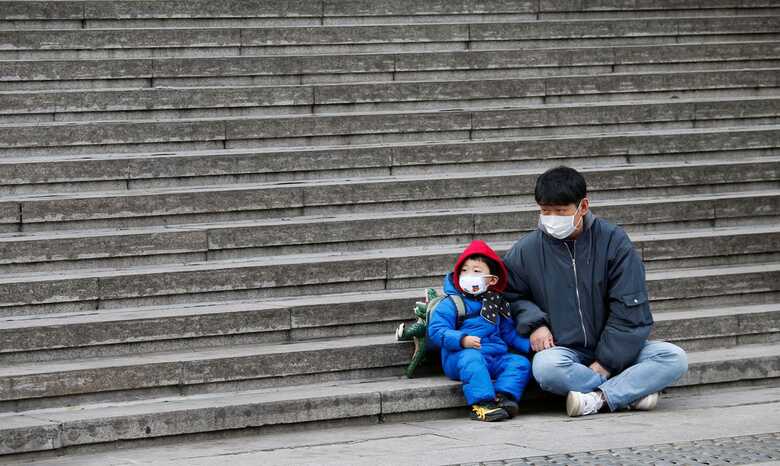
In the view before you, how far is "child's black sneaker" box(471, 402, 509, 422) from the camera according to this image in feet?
21.7

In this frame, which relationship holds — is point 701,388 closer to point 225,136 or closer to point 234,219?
point 234,219

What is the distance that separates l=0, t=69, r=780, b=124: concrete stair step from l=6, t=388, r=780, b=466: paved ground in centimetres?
357

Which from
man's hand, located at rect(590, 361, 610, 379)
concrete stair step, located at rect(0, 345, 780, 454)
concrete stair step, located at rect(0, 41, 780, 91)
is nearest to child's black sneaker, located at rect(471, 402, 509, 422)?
concrete stair step, located at rect(0, 345, 780, 454)

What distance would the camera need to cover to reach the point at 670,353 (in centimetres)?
680

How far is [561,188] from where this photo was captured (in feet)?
22.1

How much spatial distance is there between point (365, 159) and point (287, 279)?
1554 millimetres

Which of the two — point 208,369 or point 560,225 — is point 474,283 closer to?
point 560,225

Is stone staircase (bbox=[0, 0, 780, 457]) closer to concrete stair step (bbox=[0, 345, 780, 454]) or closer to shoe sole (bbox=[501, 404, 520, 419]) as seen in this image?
concrete stair step (bbox=[0, 345, 780, 454])

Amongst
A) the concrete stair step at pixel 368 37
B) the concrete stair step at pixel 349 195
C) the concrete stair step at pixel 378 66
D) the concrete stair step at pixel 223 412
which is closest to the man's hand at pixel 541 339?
the concrete stair step at pixel 223 412

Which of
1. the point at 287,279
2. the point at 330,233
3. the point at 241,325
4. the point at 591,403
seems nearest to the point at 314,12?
the point at 330,233

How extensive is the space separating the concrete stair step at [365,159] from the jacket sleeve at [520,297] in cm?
228

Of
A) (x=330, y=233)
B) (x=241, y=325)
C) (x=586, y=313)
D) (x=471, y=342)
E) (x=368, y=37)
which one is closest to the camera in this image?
(x=471, y=342)

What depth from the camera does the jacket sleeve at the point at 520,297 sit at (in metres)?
6.91

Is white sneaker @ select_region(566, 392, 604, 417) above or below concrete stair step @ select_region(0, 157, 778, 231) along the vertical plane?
below
